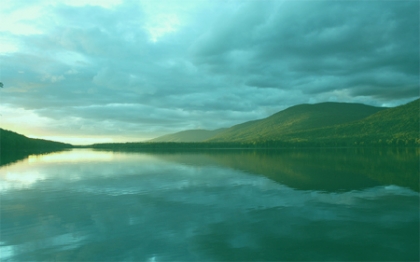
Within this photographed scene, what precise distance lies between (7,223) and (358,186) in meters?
42.9

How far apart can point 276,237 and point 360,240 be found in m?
5.84

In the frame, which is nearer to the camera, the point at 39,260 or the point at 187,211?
the point at 39,260

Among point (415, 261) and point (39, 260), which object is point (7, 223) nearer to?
point (39, 260)

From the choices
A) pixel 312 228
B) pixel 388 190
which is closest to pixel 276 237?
pixel 312 228

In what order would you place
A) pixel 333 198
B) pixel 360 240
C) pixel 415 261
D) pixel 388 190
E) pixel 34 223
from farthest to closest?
pixel 388 190 < pixel 333 198 < pixel 34 223 < pixel 360 240 < pixel 415 261

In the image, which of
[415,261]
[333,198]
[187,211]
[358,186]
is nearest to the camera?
[415,261]

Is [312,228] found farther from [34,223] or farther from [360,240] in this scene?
[34,223]

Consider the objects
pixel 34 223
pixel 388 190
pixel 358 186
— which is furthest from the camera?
pixel 358 186

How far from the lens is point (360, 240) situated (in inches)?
842

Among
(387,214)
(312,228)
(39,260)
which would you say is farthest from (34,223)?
(387,214)

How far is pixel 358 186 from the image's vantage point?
4347 cm

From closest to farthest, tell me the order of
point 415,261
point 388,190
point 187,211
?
1. point 415,261
2. point 187,211
3. point 388,190

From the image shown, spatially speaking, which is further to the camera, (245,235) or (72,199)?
(72,199)

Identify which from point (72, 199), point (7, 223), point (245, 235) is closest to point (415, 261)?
point (245, 235)
